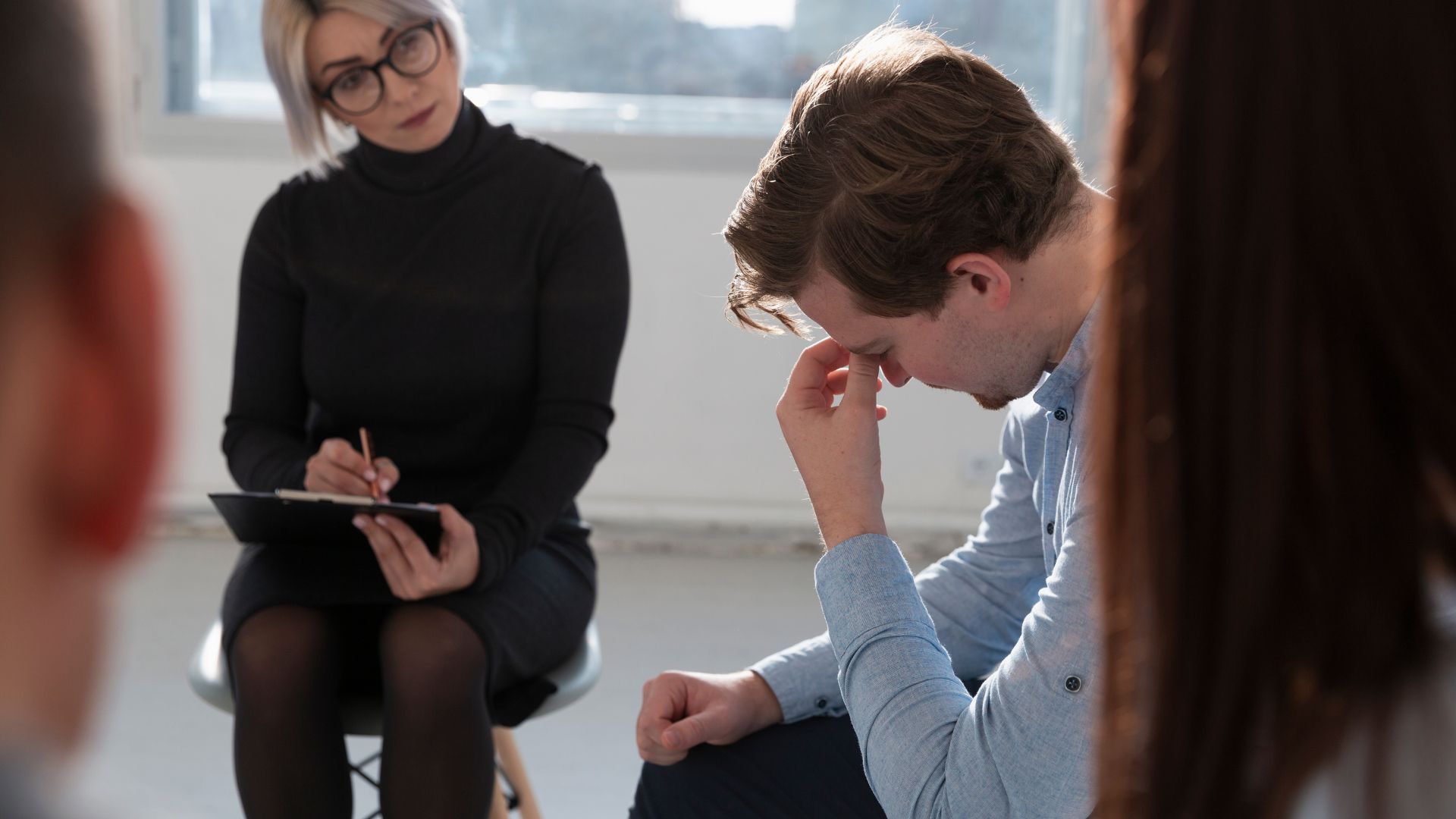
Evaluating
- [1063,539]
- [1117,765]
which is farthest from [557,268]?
[1117,765]

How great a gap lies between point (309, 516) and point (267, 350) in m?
0.36

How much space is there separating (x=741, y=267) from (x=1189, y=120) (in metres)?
0.83

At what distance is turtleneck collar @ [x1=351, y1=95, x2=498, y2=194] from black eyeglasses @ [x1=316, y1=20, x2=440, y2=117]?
3.1 inches

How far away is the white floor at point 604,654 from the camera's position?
223cm

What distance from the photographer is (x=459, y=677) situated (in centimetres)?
146

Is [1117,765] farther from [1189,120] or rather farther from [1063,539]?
[1063,539]

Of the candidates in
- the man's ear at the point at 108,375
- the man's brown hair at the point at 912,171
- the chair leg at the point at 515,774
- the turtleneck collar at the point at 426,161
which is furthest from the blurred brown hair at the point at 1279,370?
the turtleneck collar at the point at 426,161

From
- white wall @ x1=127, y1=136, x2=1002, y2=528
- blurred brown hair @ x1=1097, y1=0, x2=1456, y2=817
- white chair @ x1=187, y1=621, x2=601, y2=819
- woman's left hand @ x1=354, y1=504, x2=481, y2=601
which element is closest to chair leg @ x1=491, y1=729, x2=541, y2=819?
white chair @ x1=187, y1=621, x2=601, y2=819

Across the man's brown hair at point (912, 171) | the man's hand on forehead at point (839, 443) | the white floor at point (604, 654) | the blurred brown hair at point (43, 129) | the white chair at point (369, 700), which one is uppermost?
the blurred brown hair at point (43, 129)

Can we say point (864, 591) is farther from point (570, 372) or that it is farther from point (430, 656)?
point (570, 372)

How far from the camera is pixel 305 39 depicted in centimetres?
174

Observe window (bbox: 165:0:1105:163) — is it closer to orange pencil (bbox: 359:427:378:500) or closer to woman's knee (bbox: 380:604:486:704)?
orange pencil (bbox: 359:427:378:500)

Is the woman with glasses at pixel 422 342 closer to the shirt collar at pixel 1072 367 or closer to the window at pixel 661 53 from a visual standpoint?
the shirt collar at pixel 1072 367

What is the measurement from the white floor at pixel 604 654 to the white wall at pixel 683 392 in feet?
0.59
